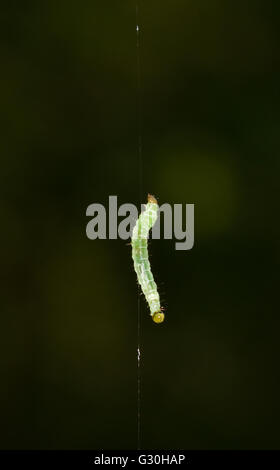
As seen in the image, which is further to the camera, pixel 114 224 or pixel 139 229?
pixel 114 224

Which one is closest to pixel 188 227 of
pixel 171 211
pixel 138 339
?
pixel 171 211

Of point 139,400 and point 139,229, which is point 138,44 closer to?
point 139,229

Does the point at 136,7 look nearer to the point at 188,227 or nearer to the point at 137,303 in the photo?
the point at 188,227

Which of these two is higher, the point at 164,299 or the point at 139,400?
the point at 164,299

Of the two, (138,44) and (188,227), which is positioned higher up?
(138,44)
